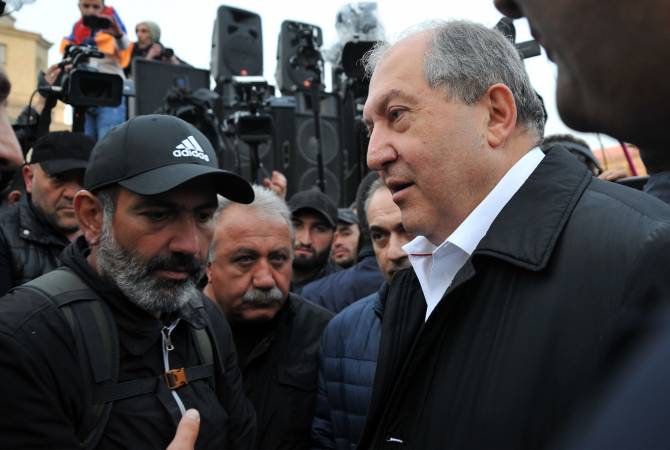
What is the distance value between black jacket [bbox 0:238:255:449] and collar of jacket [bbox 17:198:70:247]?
135 centimetres

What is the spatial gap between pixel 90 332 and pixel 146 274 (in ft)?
1.23

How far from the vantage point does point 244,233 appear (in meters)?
3.16

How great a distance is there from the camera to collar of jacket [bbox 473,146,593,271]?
4.69 ft

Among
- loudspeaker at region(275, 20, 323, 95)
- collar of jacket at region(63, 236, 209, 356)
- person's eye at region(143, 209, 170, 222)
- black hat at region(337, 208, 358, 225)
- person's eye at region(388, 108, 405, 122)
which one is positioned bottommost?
black hat at region(337, 208, 358, 225)

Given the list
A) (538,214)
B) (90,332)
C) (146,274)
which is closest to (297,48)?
(146,274)

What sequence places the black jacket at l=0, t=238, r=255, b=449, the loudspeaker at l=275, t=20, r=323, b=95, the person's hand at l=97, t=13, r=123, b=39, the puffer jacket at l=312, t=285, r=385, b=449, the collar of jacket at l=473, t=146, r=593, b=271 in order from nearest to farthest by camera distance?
1. the collar of jacket at l=473, t=146, r=593, b=271
2. the black jacket at l=0, t=238, r=255, b=449
3. the puffer jacket at l=312, t=285, r=385, b=449
4. the person's hand at l=97, t=13, r=123, b=39
5. the loudspeaker at l=275, t=20, r=323, b=95

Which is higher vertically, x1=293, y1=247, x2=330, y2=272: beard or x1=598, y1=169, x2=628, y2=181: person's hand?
x1=598, y1=169, x2=628, y2=181: person's hand

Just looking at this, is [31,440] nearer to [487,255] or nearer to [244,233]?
[487,255]

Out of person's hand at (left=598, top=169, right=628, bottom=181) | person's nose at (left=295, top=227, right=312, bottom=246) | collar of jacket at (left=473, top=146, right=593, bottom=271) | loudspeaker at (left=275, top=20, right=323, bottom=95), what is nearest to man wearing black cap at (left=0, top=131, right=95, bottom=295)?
person's nose at (left=295, top=227, right=312, bottom=246)

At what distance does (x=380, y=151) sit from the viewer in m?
1.93

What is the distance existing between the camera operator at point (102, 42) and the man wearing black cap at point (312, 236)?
2.21 meters

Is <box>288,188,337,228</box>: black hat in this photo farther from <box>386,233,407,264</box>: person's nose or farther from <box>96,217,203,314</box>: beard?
<box>96,217,203,314</box>: beard

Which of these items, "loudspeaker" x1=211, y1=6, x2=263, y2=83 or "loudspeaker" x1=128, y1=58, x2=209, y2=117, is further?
"loudspeaker" x1=211, y1=6, x2=263, y2=83

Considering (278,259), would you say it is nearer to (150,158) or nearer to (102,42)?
(150,158)
